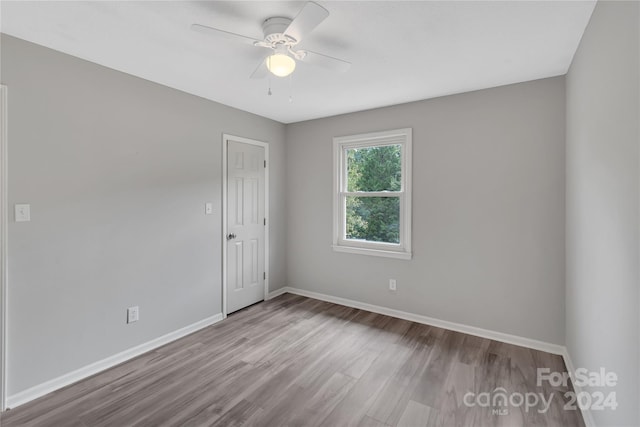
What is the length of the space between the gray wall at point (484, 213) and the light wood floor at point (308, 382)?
1.17 ft

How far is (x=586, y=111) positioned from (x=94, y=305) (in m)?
3.75

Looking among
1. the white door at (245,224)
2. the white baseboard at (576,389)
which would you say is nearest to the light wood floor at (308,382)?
the white baseboard at (576,389)

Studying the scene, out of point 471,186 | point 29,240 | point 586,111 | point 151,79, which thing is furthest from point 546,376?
point 151,79

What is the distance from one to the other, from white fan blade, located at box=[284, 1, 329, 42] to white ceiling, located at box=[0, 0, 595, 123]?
15cm

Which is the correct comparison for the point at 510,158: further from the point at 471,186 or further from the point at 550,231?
the point at 550,231

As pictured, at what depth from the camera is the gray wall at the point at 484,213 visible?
8.57ft

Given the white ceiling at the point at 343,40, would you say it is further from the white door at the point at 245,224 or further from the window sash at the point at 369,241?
the window sash at the point at 369,241

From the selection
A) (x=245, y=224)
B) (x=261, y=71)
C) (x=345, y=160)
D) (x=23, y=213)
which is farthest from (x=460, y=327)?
(x=23, y=213)

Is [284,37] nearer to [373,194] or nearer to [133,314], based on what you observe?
[373,194]

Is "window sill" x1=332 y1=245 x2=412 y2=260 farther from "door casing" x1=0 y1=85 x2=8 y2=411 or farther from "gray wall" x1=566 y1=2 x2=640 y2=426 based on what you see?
"door casing" x1=0 y1=85 x2=8 y2=411

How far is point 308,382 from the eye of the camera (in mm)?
2246

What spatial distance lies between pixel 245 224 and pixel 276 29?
2.40m

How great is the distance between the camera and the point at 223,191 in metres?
3.39

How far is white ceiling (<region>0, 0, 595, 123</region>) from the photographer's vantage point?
1.67m
